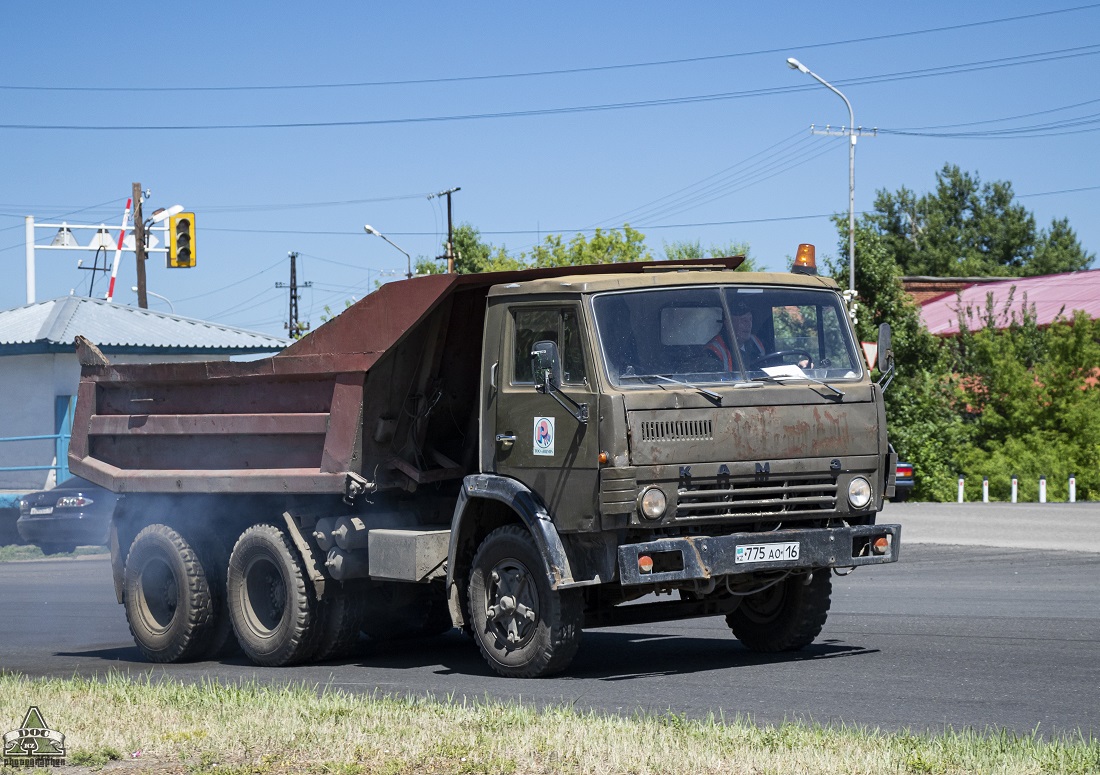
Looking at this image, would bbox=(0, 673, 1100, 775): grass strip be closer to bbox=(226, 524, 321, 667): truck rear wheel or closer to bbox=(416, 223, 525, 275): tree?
bbox=(226, 524, 321, 667): truck rear wheel

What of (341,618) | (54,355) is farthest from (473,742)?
(54,355)

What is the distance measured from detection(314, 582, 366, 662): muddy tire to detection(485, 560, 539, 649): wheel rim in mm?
1789

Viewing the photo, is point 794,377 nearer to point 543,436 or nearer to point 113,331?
point 543,436

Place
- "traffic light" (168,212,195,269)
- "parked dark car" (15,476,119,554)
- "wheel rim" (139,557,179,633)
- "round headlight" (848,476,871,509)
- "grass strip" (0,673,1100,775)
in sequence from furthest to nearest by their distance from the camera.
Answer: "traffic light" (168,212,195,269), "parked dark car" (15,476,119,554), "wheel rim" (139,557,179,633), "round headlight" (848,476,871,509), "grass strip" (0,673,1100,775)

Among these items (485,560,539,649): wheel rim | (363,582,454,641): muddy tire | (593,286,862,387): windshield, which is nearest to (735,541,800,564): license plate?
(593,286,862,387): windshield

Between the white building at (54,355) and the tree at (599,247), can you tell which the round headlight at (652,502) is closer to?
the white building at (54,355)

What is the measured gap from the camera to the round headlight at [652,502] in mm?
8789

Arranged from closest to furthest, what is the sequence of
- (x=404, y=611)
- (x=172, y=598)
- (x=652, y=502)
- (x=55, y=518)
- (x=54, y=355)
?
(x=652, y=502) → (x=404, y=611) → (x=172, y=598) → (x=55, y=518) → (x=54, y=355)

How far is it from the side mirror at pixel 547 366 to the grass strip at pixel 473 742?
1.93 metres

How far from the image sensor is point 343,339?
415 inches

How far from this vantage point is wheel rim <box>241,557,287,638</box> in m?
11.3

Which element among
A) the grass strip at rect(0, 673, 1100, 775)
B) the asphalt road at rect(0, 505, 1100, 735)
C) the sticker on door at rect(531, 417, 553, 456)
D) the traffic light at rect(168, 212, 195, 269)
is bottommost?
the asphalt road at rect(0, 505, 1100, 735)

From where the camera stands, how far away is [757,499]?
9.12m

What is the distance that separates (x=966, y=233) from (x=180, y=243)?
8556 centimetres
